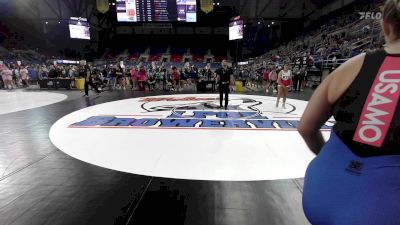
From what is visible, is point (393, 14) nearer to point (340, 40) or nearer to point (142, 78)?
point (142, 78)

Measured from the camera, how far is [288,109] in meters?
8.51

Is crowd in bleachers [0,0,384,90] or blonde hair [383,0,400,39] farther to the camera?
crowd in bleachers [0,0,384,90]

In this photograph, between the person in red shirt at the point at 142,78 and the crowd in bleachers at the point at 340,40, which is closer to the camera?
the crowd in bleachers at the point at 340,40

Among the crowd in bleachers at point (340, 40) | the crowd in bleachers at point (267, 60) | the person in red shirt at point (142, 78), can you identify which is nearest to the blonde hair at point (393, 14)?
the crowd in bleachers at point (267, 60)

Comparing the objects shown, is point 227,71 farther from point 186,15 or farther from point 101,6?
point 101,6

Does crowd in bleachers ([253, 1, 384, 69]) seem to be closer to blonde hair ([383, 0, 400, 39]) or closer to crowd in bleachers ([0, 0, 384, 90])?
crowd in bleachers ([0, 0, 384, 90])

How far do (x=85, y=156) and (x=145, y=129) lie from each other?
5.91 feet

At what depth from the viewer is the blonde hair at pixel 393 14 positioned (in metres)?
0.88

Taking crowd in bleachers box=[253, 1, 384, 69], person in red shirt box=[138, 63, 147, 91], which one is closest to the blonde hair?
crowd in bleachers box=[253, 1, 384, 69]

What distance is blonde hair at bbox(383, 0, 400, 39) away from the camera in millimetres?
880

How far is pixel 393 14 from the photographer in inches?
35.1

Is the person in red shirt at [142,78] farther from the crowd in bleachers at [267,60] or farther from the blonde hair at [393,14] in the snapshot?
the blonde hair at [393,14]

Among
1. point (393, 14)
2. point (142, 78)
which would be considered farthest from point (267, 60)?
point (393, 14)

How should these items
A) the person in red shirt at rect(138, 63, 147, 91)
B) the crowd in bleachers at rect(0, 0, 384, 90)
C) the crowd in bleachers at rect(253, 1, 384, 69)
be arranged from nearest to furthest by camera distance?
1. the crowd in bleachers at rect(253, 1, 384, 69)
2. the crowd in bleachers at rect(0, 0, 384, 90)
3. the person in red shirt at rect(138, 63, 147, 91)
